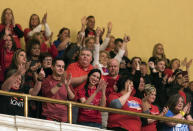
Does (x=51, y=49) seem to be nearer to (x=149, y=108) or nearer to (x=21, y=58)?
(x=21, y=58)

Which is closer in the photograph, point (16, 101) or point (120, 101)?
point (16, 101)

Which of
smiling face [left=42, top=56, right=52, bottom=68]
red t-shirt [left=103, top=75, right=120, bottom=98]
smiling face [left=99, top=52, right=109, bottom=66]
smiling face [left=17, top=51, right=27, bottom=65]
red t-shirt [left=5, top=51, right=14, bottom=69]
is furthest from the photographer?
smiling face [left=99, top=52, right=109, bottom=66]

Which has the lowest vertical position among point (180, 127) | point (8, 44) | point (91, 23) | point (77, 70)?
point (180, 127)

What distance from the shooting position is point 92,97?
40.0ft

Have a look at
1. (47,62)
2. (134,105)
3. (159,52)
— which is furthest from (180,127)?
(159,52)

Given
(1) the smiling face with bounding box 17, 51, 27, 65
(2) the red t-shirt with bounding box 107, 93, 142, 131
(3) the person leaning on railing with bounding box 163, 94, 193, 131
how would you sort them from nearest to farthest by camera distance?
(2) the red t-shirt with bounding box 107, 93, 142, 131, (1) the smiling face with bounding box 17, 51, 27, 65, (3) the person leaning on railing with bounding box 163, 94, 193, 131

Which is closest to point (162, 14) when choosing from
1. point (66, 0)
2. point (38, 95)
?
point (66, 0)

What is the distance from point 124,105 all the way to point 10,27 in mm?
3416

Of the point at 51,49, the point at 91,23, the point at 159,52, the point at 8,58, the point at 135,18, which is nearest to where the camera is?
the point at 8,58

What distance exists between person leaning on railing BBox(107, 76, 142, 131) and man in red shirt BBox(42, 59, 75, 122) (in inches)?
26.7

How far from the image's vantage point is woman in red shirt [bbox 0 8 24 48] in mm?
14559

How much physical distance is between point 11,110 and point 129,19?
6.88 meters

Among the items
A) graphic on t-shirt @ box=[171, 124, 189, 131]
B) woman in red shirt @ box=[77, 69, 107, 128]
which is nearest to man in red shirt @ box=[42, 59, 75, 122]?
woman in red shirt @ box=[77, 69, 107, 128]

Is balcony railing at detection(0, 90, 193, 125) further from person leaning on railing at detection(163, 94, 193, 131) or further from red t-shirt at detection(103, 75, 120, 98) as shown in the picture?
red t-shirt at detection(103, 75, 120, 98)
